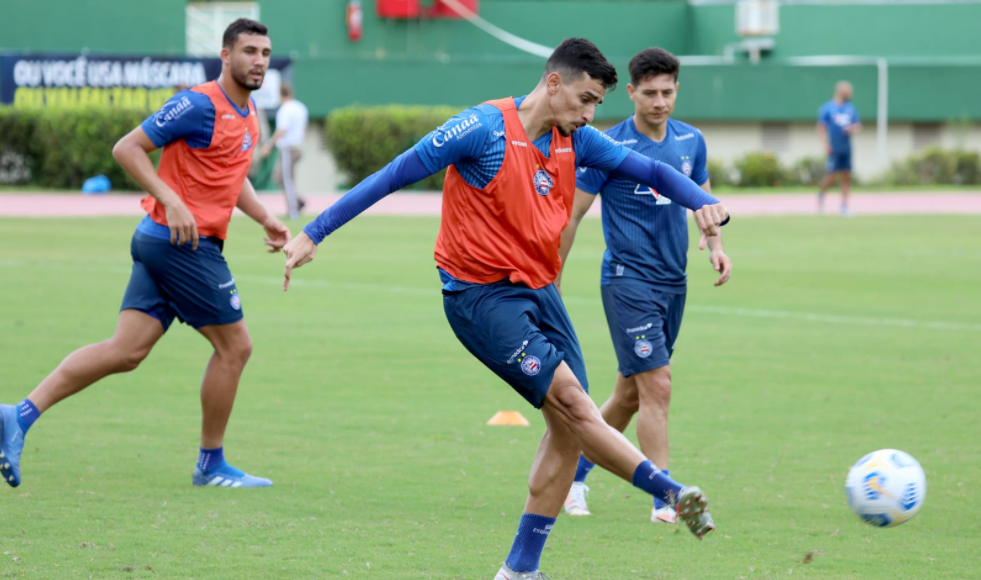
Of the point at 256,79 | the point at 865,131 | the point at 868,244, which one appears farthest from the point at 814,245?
the point at 865,131

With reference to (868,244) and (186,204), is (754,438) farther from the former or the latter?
(868,244)

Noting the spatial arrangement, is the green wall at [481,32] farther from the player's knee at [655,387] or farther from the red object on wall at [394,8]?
the player's knee at [655,387]

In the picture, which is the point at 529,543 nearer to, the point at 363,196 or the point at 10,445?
the point at 363,196

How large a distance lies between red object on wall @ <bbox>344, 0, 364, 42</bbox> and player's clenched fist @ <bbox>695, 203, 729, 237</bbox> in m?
35.3

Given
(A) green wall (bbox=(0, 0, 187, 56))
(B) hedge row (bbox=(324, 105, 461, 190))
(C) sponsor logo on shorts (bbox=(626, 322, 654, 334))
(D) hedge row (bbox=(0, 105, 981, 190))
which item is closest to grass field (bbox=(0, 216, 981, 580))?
(C) sponsor logo on shorts (bbox=(626, 322, 654, 334))

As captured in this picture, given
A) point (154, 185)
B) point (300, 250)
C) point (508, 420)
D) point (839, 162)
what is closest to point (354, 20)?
point (839, 162)

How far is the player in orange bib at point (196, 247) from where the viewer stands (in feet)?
22.3

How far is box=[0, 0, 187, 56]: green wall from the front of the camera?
35.7m

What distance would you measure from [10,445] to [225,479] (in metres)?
1.09

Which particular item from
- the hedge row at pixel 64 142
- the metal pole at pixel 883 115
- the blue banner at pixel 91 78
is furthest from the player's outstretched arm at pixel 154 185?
the metal pole at pixel 883 115

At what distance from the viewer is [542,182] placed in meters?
5.29

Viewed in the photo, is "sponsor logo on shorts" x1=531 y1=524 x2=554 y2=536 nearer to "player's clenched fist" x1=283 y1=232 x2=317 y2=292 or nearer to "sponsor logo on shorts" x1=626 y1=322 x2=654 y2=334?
"player's clenched fist" x1=283 y1=232 x2=317 y2=292

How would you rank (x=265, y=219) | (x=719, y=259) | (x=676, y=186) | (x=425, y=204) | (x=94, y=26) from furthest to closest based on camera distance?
(x=94, y=26), (x=425, y=204), (x=265, y=219), (x=719, y=259), (x=676, y=186)

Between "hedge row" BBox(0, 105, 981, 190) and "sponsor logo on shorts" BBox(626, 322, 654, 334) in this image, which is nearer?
"sponsor logo on shorts" BBox(626, 322, 654, 334)
